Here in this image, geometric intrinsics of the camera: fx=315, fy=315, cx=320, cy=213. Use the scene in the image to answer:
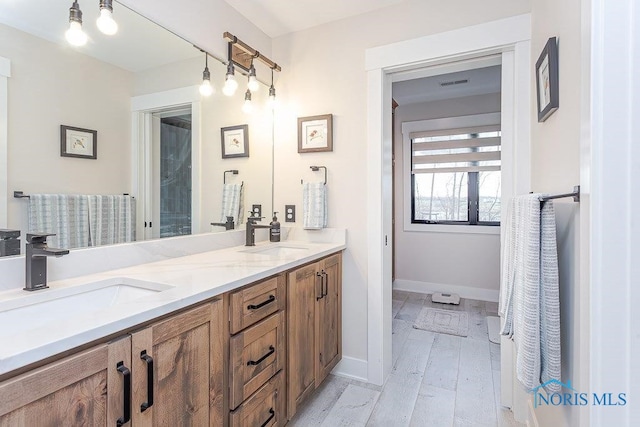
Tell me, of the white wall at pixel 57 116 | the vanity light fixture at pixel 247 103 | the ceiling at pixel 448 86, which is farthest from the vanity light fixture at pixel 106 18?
the ceiling at pixel 448 86

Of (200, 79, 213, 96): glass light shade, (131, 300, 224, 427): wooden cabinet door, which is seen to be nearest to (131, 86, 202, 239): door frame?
(200, 79, 213, 96): glass light shade

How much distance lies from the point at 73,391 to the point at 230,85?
1769 mm

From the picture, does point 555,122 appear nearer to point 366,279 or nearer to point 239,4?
point 366,279

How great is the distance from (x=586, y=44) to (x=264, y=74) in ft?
6.57

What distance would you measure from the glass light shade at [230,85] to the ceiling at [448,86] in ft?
7.14

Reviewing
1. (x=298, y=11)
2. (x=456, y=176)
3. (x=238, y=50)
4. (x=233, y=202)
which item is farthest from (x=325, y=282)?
(x=456, y=176)

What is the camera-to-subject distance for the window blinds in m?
3.83

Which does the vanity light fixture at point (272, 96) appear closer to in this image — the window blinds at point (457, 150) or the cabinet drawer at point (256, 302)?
the cabinet drawer at point (256, 302)

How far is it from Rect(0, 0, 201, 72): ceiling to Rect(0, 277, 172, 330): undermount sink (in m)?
0.97

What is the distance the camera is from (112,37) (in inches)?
56.4

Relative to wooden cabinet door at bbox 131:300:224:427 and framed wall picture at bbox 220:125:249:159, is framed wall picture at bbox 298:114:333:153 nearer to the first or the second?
framed wall picture at bbox 220:125:249:159

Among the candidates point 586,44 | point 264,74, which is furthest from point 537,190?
point 264,74

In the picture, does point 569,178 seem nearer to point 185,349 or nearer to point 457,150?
A: point 185,349

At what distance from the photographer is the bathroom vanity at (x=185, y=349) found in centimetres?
71
